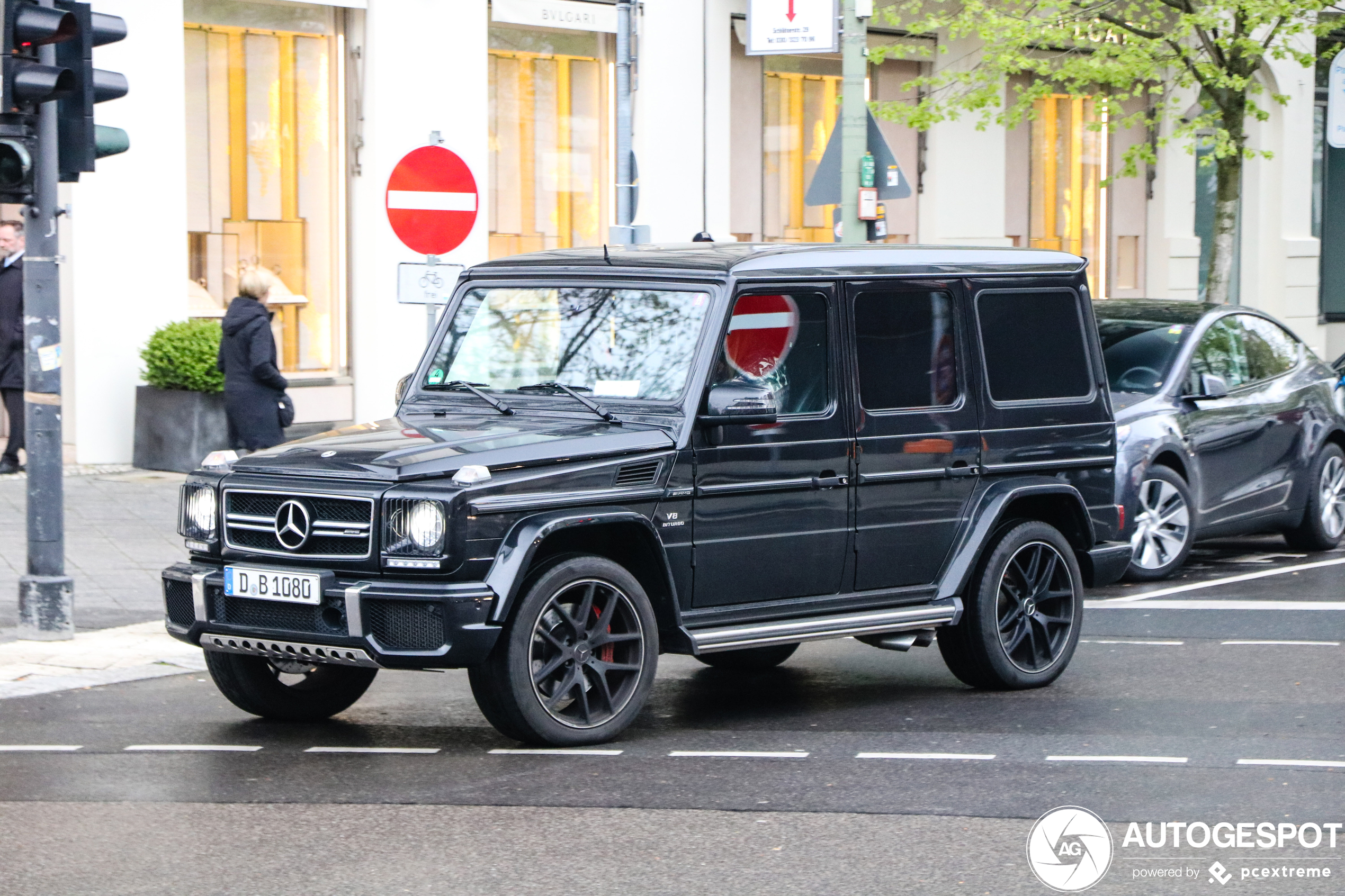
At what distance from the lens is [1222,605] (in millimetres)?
11203

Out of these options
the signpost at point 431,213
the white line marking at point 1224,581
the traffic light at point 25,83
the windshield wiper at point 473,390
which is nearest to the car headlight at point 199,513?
the windshield wiper at point 473,390

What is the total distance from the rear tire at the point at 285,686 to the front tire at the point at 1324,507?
7.79 meters

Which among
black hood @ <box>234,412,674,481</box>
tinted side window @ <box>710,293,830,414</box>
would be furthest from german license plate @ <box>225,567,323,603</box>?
tinted side window @ <box>710,293,830,414</box>

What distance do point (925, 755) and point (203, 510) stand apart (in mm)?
2857

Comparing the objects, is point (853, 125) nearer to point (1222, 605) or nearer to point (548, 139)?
point (548, 139)

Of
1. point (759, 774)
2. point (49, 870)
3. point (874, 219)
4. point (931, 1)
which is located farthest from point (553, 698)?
point (931, 1)

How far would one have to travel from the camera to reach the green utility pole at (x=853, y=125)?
16125 mm

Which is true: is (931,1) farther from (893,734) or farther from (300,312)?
(893,734)

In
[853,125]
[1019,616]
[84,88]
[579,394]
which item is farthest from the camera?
[853,125]

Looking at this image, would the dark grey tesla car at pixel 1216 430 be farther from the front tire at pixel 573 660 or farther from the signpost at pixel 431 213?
the front tire at pixel 573 660

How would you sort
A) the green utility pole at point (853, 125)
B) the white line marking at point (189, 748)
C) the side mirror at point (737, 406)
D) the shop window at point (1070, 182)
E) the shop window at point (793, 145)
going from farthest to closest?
1. the shop window at point (1070, 182)
2. the shop window at point (793, 145)
3. the green utility pole at point (853, 125)
4. the side mirror at point (737, 406)
5. the white line marking at point (189, 748)

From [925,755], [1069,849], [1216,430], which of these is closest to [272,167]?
[1216,430]

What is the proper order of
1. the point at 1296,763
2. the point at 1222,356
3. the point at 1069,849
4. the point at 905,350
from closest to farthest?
the point at 1069,849 → the point at 1296,763 → the point at 905,350 → the point at 1222,356

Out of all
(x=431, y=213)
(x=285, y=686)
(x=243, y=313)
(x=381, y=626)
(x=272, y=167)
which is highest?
(x=272, y=167)
